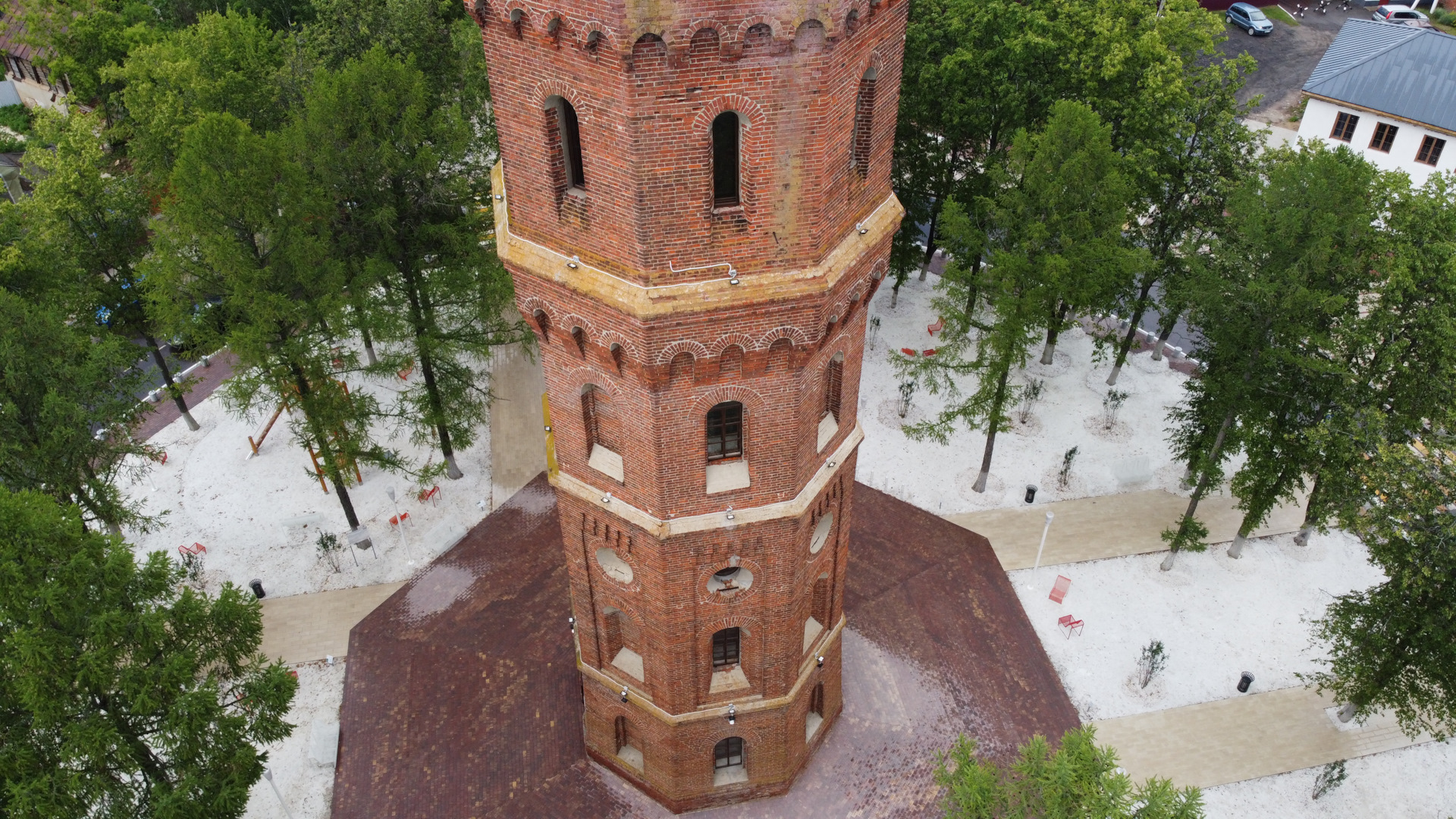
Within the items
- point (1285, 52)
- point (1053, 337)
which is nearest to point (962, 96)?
point (1053, 337)

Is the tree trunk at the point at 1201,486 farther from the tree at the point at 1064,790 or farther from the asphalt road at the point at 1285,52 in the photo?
the asphalt road at the point at 1285,52

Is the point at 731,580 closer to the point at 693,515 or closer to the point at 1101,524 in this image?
the point at 693,515

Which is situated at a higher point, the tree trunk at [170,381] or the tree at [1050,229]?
the tree at [1050,229]

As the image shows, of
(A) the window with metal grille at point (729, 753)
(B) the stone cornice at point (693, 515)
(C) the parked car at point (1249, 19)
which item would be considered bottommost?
(A) the window with metal grille at point (729, 753)

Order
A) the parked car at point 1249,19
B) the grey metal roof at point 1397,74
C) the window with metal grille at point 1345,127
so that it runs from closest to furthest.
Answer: the grey metal roof at point 1397,74
the window with metal grille at point 1345,127
the parked car at point 1249,19

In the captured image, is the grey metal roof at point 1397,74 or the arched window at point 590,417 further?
the grey metal roof at point 1397,74

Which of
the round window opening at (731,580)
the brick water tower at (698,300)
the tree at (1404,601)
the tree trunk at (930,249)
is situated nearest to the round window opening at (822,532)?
the brick water tower at (698,300)

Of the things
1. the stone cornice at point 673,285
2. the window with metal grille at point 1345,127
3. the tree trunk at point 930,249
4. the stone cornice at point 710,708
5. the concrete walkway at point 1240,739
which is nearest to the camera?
the stone cornice at point 673,285
